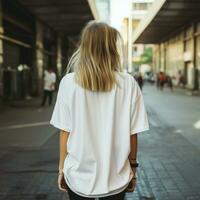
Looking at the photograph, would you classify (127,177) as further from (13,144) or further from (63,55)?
(63,55)

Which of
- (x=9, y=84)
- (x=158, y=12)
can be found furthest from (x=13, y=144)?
(x=158, y=12)

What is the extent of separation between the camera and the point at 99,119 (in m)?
2.41

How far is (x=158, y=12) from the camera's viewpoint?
29906mm

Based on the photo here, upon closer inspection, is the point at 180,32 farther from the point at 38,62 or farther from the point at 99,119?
the point at 99,119

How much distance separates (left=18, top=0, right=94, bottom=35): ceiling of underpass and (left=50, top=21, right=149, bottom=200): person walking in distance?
20.5 m

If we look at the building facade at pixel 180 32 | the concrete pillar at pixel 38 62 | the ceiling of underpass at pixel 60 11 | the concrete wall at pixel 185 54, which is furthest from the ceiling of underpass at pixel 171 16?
the concrete pillar at pixel 38 62

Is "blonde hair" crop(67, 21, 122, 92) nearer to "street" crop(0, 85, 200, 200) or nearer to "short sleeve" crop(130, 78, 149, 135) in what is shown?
"short sleeve" crop(130, 78, 149, 135)

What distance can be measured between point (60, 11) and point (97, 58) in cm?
2360

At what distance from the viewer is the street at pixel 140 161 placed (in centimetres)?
569

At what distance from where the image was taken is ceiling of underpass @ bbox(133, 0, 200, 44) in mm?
26703

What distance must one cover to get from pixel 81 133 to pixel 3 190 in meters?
3.71

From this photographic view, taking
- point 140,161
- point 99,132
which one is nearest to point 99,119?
point 99,132

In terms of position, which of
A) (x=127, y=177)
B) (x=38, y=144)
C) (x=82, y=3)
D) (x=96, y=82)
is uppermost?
(x=82, y=3)

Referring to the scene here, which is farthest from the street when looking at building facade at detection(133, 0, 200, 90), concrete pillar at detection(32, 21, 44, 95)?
building facade at detection(133, 0, 200, 90)
